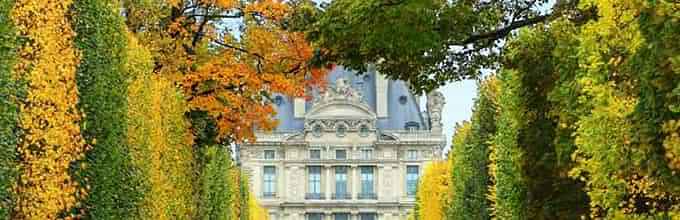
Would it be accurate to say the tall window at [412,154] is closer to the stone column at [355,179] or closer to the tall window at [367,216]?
the stone column at [355,179]

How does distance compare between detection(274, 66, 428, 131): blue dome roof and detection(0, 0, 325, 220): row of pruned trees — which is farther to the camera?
detection(274, 66, 428, 131): blue dome roof

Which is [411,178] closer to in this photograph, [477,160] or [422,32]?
[477,160]

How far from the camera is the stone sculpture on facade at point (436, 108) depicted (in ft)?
420

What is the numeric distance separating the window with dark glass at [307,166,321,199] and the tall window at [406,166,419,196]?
8.36 meters

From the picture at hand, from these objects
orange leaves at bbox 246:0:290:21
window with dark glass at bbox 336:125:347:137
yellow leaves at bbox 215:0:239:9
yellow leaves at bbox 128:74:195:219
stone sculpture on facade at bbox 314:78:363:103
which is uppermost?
stone sculpture on facade at bbox 314:78:363:103

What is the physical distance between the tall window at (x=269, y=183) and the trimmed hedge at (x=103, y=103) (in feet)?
332

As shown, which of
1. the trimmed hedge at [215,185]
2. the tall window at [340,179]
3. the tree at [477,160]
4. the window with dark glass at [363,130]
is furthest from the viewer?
the tall window at [340,179]

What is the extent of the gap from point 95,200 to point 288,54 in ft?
29.9

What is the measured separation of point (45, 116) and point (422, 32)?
651cm

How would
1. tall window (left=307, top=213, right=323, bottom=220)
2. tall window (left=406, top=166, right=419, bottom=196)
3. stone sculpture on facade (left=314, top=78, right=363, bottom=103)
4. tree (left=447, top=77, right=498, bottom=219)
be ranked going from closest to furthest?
tree (left=447, top=77, right=498, bottom=219) < stone sculpture on facade (left=314, top=78, right=363, bottom=103) < tall window (left=406, top=166, right=419, bottom=196) < tall window (left=307, top=213, right=323, bottom=220)

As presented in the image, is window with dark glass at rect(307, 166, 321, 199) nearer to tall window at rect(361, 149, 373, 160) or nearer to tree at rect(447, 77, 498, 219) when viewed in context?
tall window at rect(361, 149, 373, 160)

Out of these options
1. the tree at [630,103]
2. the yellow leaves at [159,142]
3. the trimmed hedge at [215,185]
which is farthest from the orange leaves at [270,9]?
the tree at [630,103]

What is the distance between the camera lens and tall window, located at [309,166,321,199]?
5094 inches

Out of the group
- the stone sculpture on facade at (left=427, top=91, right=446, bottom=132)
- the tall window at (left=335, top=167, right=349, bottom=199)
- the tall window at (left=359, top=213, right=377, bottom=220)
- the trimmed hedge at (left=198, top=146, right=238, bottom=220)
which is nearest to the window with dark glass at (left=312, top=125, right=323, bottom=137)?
the tall window at (left=335, top=167, right=349, bottom=199)
